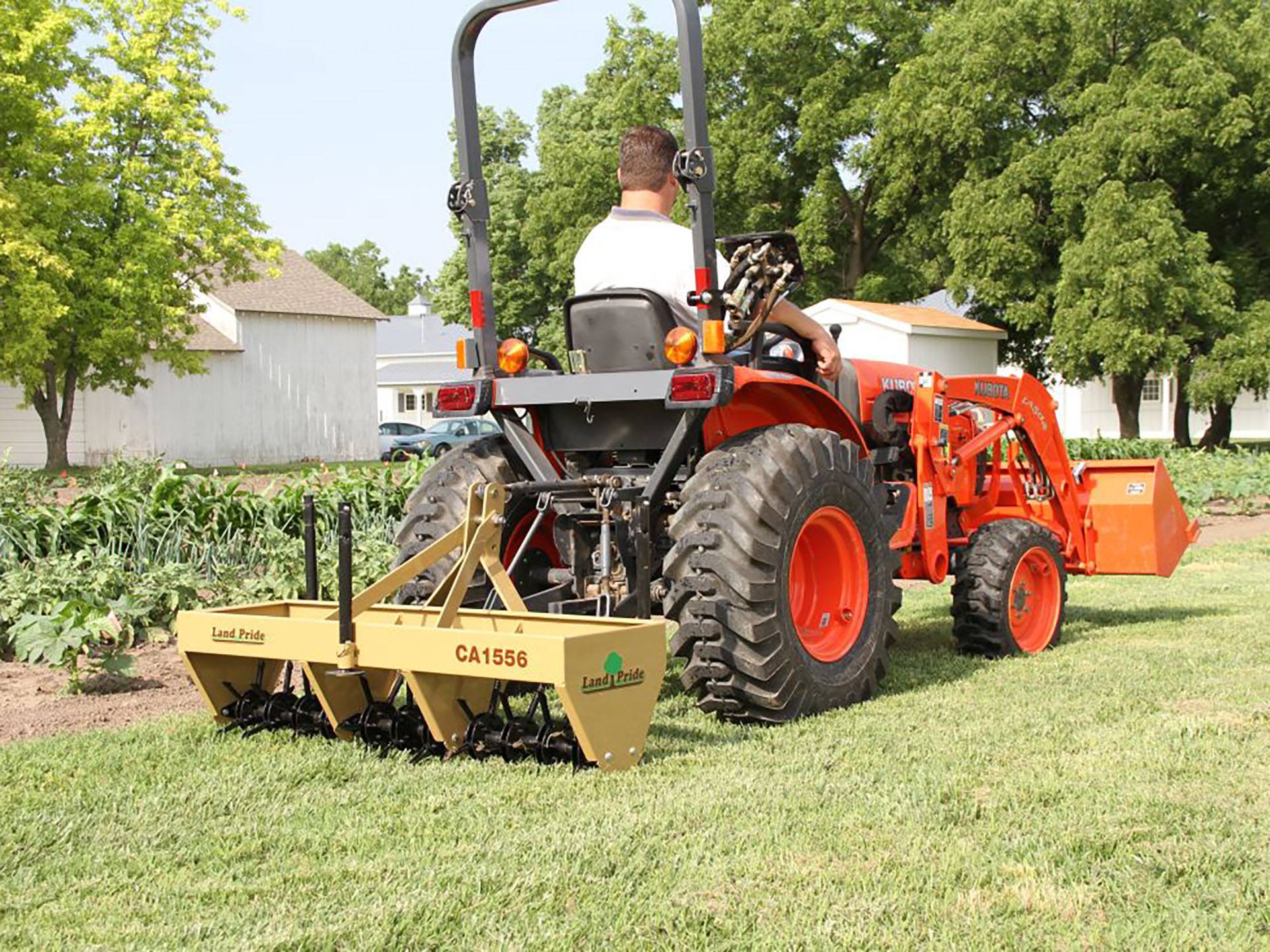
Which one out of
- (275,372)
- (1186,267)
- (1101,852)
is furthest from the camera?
(275,372)

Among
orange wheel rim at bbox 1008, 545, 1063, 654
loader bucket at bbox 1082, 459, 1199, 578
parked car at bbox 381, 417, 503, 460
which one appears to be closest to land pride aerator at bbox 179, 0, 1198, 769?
orange wheel rim at bbox 1008, 545, 1063, 654

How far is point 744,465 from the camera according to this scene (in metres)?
5.52

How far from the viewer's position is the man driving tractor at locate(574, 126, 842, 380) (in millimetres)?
5824

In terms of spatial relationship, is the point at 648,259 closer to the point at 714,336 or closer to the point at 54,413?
the point at 714,336

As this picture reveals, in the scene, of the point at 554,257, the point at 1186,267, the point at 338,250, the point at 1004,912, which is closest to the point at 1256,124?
the point at 1186,267

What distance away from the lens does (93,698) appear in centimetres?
639

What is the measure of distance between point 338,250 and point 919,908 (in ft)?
341

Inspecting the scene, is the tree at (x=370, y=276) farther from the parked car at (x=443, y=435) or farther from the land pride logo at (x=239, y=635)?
the land pride logo at (x=239, y=635)

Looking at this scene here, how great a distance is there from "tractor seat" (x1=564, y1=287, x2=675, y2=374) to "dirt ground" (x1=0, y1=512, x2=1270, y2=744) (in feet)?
7.57

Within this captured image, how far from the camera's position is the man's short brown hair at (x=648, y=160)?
5934 millimetres

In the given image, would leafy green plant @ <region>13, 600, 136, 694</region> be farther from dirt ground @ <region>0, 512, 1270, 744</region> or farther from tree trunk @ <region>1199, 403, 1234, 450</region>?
tree trunk @ <region>1199, 403, 1234, 450</region>

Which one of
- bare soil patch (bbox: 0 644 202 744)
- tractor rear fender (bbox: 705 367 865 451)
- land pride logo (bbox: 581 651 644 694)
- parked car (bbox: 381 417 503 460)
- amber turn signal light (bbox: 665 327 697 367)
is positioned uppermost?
parked car (bbox: 381 417 503 460)

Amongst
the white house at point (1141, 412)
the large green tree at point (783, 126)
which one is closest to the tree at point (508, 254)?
the large green tree at point (783, 126)

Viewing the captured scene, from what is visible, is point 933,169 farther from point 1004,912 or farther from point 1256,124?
point 1004,912
